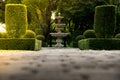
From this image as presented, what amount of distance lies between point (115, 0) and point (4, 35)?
1804 centimetres

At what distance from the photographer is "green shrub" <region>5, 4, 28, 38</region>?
98.0 feet

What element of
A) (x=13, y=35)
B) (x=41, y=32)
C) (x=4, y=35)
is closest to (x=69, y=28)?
(x=41, y=32)

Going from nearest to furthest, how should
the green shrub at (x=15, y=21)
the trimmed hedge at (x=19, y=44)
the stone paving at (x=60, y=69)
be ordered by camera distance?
1. the stone paving at (x=60, y=69)
2. the trimmed hedge at (x=19, y=44)
3. the green shrub at (x=15, y=21)

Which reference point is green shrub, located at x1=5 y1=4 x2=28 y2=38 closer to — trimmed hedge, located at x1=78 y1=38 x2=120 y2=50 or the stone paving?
trimmed hedge, located at x1=78 y1=38 x2=120 y2=50

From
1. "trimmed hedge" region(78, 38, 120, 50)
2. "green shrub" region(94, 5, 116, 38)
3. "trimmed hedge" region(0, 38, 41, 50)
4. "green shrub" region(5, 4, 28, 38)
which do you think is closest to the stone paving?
"trimmed hedge" region(78, 38, 120, 50)

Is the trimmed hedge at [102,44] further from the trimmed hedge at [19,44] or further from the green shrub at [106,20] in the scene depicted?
the trimmed hedge at [19,44]

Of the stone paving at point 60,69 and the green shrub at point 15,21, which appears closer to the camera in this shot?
the stone paving at point 60,69

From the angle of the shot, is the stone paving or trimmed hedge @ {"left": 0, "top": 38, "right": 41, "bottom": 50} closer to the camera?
the stone paving

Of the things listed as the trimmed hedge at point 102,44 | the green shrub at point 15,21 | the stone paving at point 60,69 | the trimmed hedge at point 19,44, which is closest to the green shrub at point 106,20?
the trimmed hedge at point 102,44

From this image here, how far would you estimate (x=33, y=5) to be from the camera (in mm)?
48438

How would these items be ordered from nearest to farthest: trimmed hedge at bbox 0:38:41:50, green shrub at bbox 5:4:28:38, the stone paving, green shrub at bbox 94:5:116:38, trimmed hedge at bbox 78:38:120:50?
1. the stone paving
2. trimmed hedge at bbox 78:38:120:50
3. trimmed hedge at bbox 0:38:41:50
4. green shrub at bbox 94:5:116:38
5. green shrub at bbox 5:4:28:38

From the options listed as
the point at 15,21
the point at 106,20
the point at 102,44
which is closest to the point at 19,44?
the point at 15,21

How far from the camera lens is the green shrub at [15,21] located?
29.9m

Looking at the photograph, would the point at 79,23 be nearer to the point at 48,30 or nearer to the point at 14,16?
the point at 48,30
